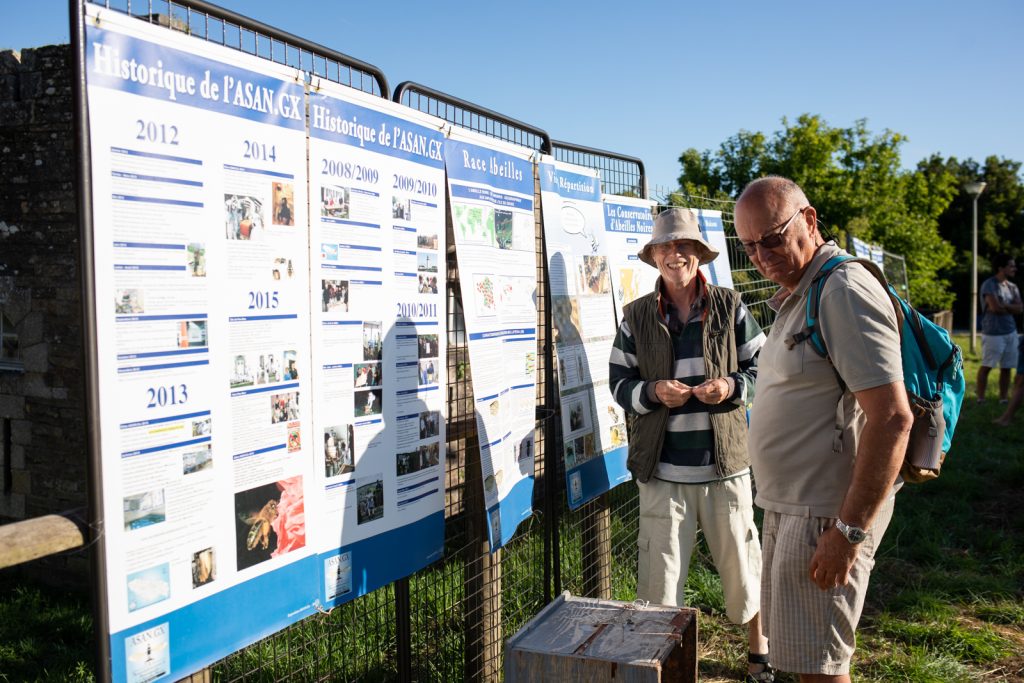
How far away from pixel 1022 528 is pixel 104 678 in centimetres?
668

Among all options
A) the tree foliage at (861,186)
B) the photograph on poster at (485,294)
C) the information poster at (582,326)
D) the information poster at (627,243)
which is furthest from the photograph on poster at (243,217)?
the tree foliage at (861,186)

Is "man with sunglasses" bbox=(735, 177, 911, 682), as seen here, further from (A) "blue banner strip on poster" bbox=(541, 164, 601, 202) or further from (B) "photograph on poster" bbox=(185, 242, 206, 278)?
(B) "photograph on poster" bbox=(185, 242, 206, 278)

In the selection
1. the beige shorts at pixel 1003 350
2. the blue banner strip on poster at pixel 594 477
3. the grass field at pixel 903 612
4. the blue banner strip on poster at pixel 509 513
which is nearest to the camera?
the blue banner strip on poster at pixel 509 513

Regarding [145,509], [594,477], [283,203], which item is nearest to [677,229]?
[594,477]

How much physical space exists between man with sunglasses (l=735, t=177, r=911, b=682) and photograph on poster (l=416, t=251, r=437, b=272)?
1025 mm

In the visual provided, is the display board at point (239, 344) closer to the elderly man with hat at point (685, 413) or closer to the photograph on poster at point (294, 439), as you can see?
the photograph on poster at point (294, 439)

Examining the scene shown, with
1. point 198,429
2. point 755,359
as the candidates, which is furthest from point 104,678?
point 755,359

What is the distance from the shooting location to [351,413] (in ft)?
7.78

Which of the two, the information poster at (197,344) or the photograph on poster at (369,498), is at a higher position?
the information poster at (197,344)

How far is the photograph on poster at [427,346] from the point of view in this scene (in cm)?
269

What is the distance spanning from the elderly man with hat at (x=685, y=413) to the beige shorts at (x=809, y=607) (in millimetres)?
1057

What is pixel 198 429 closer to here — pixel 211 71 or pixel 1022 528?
pixel 211 71

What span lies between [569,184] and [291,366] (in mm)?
2089

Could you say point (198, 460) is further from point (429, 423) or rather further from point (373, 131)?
point (373, 131)
